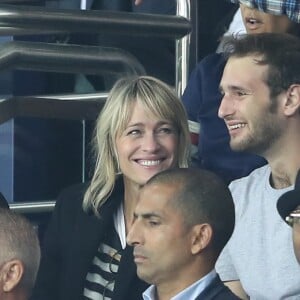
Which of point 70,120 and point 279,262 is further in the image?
Answer: point 70,120

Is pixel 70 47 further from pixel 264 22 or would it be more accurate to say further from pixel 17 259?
pixel 17 259

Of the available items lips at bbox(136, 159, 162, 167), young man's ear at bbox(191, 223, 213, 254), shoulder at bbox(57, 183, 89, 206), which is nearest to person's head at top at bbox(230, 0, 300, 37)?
lips at bbox(136, 159, 162, 167)

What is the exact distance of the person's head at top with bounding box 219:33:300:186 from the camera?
4906 mm

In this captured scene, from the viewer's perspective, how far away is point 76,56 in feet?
17.8

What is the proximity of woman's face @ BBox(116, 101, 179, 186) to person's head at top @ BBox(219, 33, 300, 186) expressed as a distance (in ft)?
0.84

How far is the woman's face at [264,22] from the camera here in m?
5.34

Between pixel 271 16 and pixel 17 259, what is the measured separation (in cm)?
149

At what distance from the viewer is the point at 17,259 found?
443 centimetres

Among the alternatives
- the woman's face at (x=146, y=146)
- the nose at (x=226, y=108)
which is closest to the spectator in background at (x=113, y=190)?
the woman's face at (x=146, y=146)

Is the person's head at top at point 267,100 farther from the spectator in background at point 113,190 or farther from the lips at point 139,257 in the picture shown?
the lips at point 139,257

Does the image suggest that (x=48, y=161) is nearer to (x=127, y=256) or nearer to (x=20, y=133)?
(x=20, y=133)

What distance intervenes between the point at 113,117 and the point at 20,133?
1.08m

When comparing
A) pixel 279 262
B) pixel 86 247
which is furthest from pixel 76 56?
pixel 279 262

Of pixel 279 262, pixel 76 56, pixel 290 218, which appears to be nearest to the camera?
pixel 290 218
